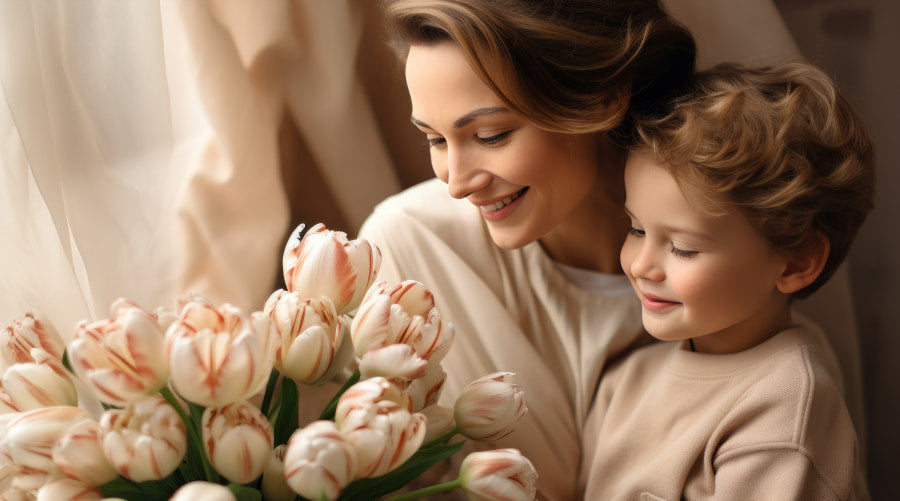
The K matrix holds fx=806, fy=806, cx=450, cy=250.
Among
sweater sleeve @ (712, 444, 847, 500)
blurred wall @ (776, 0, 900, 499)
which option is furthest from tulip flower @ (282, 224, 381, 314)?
blurred wall @ (776, 0, 900, 499)

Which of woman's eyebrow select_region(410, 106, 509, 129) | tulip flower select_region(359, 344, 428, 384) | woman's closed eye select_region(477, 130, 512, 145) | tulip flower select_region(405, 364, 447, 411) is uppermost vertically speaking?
woman's eyebrow select_region(410, 106, 509, 129)

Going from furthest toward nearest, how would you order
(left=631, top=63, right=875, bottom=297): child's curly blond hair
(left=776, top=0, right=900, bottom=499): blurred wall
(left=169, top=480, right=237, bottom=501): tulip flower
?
(left=776, top=0, right=900, bottom=499): blurred wall < (left=631, top=63, right=875, bottom=297): child's curly blond hair < (left=169, top=480, right=237, bottom=501): tulip flower

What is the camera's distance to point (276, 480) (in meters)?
0.62

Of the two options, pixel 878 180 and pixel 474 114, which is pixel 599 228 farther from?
pixel 878 180

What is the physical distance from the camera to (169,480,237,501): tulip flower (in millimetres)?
543

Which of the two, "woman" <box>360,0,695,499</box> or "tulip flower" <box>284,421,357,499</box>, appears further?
"woman" <box>360,0,695,499</box>

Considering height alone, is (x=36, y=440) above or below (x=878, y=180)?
above

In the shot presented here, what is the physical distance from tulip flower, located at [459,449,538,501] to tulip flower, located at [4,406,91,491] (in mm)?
301

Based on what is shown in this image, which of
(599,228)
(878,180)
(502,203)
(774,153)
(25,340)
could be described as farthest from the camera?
(878,180)

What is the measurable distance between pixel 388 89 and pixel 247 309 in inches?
17.6

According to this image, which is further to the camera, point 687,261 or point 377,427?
point 687,261

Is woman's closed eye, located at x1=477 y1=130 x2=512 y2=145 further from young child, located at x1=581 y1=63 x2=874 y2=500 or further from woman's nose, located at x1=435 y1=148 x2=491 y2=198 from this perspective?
young child, located at x1=581 y1=63 x2=874 y2=500

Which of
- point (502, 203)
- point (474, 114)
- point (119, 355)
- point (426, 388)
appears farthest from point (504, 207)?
point (119, 355)

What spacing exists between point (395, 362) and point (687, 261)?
0.33m
